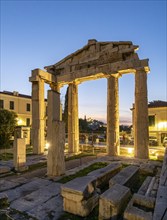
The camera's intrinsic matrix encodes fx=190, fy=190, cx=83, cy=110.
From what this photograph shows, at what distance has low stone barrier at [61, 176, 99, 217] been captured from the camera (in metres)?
4.66

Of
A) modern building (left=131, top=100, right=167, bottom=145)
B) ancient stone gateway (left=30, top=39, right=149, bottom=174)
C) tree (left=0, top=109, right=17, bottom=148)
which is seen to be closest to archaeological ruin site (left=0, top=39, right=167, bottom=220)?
ancient stone gateway (left=30, top=39, right=149, bottom=174)

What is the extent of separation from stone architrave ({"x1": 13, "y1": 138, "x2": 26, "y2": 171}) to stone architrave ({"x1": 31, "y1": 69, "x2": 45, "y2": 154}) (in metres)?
5.13

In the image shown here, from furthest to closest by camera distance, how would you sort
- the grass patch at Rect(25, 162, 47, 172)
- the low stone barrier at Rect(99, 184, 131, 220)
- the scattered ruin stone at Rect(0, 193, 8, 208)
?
1. the grass patch at Rect(25, 162, 47, 172)
2. the scattered ruin stone at Rect(0, 193, 8, 208)
3. the low stone barrier at Rect(99, 184, 131, 220)

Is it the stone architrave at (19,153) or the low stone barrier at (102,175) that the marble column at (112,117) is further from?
the stone architrave at (19,153)

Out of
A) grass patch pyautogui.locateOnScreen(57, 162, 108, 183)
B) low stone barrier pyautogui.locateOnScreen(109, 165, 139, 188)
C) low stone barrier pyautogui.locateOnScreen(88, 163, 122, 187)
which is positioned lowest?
grass patch pyautogui.locateOnScreen(57, 162, 108, 183)

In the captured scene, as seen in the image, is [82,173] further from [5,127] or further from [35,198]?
[5,127]

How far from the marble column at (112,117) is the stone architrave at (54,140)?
233 inches

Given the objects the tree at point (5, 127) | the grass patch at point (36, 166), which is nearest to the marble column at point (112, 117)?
the grass patch at point (36, 166)

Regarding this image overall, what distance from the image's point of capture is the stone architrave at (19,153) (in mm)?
9219

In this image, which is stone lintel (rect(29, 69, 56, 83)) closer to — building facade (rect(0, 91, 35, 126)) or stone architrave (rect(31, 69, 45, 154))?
stone architrave (rect(31, 69, 45, 154))

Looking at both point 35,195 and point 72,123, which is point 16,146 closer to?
point 35,195

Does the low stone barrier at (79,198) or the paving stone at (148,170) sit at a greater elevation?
the low stone barrier at (79,198)

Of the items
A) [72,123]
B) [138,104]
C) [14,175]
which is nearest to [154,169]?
[138,104]

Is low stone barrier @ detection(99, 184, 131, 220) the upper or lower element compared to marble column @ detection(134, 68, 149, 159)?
lower
